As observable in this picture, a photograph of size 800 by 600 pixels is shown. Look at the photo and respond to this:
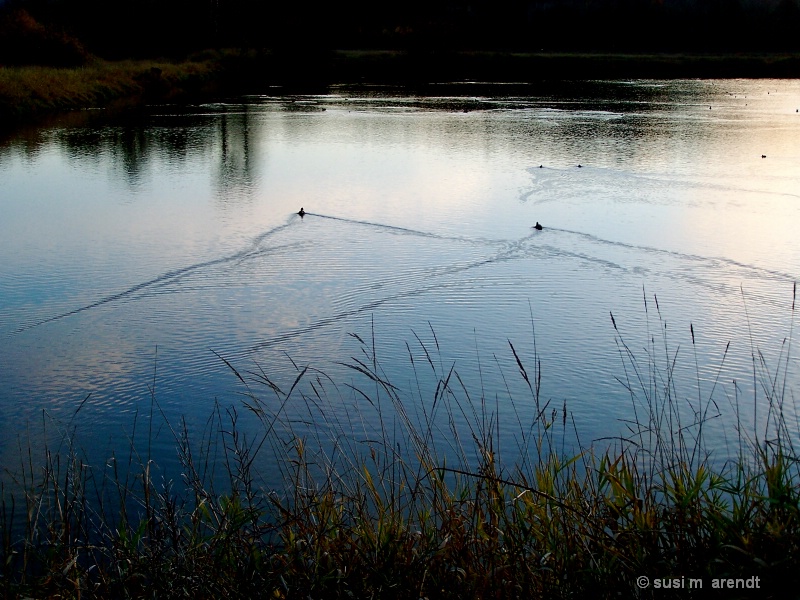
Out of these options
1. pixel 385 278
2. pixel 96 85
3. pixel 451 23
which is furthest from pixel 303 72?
pixel 385 278

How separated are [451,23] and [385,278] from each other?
40.1 meters

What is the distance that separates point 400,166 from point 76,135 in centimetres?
538

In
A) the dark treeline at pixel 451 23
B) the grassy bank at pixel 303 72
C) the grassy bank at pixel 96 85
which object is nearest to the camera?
the grassy bank at pixel 96 85

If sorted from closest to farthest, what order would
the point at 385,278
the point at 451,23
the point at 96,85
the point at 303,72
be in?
1. the point at 385,278
2. the point at 96,85
3. the point at 303,72
4. the point at 451,23

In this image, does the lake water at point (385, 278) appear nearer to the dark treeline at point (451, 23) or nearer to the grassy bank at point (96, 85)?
the grassy bank at point (96, 85)

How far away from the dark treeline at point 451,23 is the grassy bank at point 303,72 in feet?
8.76

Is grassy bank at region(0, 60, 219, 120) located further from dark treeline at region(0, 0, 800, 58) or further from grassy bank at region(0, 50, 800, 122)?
dark treeline at region(0, 0, 800, 58)

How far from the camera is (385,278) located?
584 centimetres

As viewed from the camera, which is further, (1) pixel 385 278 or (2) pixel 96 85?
(2) pixel 96 85

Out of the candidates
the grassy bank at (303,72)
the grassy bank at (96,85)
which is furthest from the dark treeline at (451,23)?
the grassy bank at (96,85)

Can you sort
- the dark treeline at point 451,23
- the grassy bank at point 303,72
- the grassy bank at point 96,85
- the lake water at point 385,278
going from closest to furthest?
the lake water at point 385,278 < the grassy bank at point 96,85 < the grassy bank at point 303,72 < the dark treeline at point 451,23

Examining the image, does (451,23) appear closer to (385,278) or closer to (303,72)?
(303,72)

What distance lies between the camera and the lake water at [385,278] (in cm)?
395

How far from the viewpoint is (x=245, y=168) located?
10.2 meters
